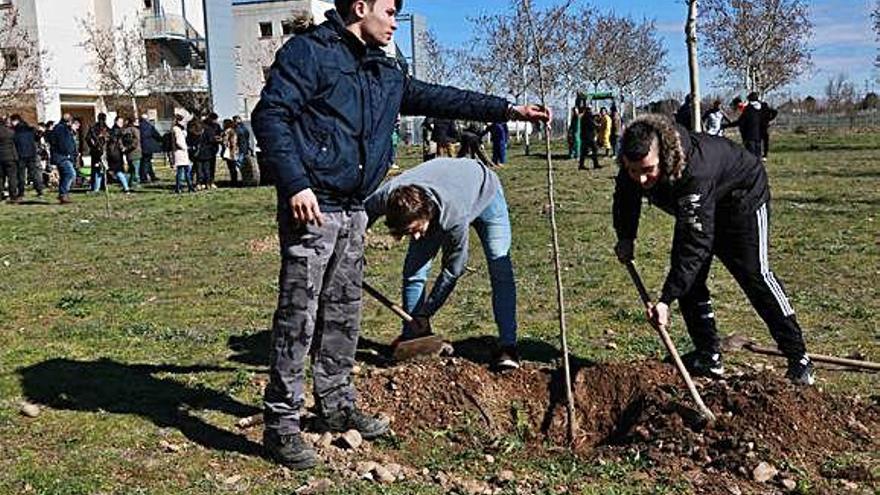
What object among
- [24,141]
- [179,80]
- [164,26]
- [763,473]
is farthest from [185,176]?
[164,26]

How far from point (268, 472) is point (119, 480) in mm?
654

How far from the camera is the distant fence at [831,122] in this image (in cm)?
4778

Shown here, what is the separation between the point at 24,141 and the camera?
779 inches

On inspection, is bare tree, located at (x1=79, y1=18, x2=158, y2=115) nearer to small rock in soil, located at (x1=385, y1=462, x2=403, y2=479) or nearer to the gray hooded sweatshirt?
the gray hooded sweatshirt

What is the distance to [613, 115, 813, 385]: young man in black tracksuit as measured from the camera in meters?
4.49

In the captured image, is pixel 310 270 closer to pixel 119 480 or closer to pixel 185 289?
pixel 119 480

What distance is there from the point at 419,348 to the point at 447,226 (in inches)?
39.3

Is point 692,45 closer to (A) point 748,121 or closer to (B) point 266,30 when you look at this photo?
(A) point 748,121

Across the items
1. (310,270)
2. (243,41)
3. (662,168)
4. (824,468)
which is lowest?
(824,468)

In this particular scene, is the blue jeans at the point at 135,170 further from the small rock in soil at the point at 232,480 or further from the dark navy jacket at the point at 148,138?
the small rock in soil at the point at 232,480

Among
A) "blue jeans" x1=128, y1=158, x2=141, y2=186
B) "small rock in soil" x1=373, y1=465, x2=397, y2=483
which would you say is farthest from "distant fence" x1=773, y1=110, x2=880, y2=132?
"small rock in soil" x1=373, y1=465, x2=397, y2=483

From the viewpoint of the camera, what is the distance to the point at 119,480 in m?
4.04

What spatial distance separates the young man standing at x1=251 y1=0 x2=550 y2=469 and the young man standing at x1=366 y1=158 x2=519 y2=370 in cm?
69

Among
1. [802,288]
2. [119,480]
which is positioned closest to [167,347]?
[119,480]
